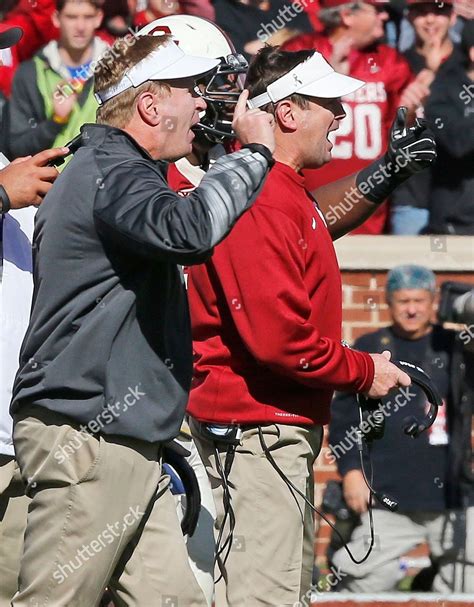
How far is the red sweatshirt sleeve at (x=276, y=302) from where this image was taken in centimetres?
383

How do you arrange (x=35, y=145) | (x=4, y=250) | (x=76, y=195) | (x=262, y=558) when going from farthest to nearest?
1. (x=35, y=145)
2. (x=4, y=250)
3. (x=262, y=558)
4. (x=76, y=195)

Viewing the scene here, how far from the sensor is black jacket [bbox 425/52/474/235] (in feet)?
20.8

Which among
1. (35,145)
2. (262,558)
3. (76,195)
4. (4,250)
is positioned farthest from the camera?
(35,145)

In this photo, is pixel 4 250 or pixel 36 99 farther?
pixel 36 99

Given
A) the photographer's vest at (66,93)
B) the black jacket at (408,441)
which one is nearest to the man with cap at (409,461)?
the black jacket at (408,441)

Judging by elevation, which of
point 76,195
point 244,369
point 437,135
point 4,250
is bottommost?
point 437,135

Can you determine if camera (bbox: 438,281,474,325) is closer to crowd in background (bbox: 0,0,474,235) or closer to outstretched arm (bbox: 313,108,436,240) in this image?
crowd in background (bbox: 0,0,474,235)

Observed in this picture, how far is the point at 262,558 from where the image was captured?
3924mm

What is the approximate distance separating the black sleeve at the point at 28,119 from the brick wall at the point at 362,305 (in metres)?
1.47

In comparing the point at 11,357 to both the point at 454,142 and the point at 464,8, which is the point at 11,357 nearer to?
the point at 454,142

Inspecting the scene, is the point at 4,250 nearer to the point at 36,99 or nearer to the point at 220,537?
the point at 220,537

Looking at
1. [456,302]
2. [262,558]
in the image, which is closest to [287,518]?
[262,558]

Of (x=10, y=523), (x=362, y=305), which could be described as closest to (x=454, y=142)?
(x=362, y=305)

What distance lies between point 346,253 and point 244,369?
2.36m
